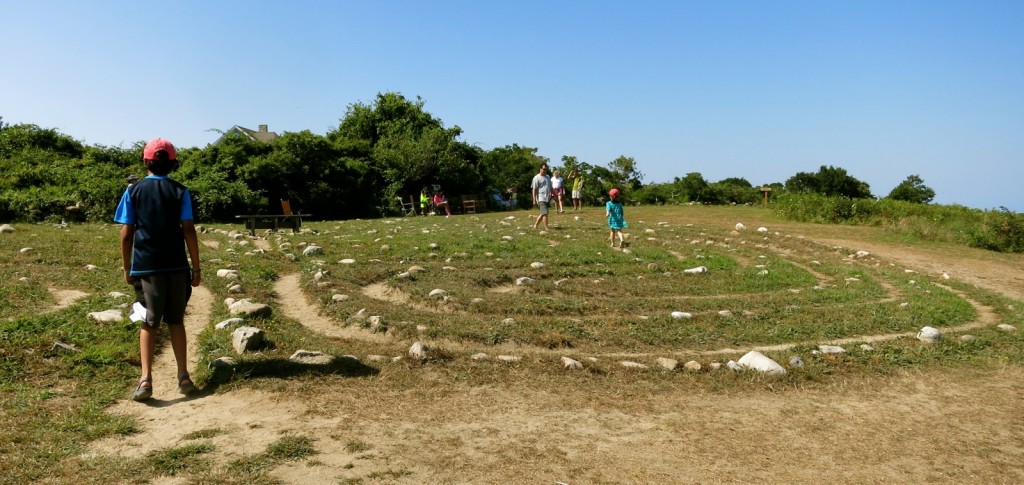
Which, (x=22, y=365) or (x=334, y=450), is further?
(x=22, y=365)

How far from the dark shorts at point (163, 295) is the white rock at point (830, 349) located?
244 inches

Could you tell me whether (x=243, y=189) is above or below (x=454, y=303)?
above

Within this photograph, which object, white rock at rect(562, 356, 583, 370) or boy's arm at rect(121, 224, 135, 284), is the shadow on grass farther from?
white rock at rect(562, 356, 583, 370)

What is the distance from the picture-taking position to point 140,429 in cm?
484

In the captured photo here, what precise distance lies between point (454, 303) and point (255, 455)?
498 cm

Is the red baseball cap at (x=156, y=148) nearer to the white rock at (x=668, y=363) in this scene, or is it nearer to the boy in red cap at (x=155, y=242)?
the boy in red cap at (x=155, y=242)

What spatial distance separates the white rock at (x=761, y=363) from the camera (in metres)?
6.61

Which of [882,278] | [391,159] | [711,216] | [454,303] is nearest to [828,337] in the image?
[454,303]

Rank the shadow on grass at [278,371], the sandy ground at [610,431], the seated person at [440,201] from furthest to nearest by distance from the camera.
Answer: the seated person at [440,201] → the shadow on grass at [278,371] → the sandy ground at [610,431]

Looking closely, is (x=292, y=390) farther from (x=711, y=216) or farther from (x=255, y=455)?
(x=711, y=216)

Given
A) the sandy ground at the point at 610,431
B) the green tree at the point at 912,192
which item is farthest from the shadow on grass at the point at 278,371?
the green tree at the point at 912,192

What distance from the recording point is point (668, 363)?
22.3 feet

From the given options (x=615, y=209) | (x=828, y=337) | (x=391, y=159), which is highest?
(x=391, y=159)

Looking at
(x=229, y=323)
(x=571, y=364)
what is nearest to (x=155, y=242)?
(x=229, y=323)
